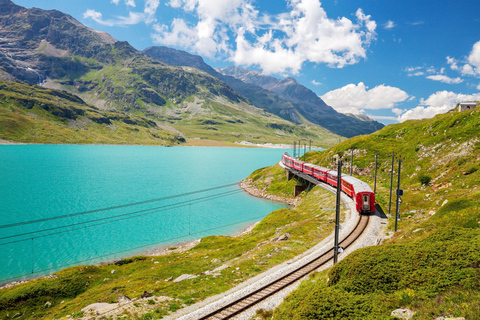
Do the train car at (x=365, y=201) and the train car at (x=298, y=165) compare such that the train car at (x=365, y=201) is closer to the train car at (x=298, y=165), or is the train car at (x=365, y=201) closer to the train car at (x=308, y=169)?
the train car at (x=308, y=169)

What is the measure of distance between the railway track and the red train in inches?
499

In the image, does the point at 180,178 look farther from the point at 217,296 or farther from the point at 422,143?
the point at 217,296

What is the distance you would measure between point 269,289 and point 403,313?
1208 cm

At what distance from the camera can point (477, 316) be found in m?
9.96

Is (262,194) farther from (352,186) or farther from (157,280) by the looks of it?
(157,280)

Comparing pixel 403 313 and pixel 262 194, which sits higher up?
pixel 403 313

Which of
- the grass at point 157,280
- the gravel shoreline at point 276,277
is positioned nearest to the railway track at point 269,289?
the gravel shoreline at point 276,277

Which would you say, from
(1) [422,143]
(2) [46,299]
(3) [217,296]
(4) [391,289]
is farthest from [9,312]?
(1) [422,143]

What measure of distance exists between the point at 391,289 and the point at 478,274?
13.2ft

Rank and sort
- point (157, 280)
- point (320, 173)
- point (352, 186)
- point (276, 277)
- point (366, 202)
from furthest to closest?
point (320, 173) → point (352, 186) → point (366, 202) → point (157, 280) → point (276, 277)

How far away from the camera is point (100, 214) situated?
68.8 metres

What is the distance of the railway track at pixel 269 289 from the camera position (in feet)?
60.7

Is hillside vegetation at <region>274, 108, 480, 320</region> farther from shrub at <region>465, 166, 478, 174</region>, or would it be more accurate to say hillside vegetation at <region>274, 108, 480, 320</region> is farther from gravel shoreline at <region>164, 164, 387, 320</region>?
shrub at <region>465, 166, 478, 174</region>

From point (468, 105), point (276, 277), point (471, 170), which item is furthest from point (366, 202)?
point (468, 105)
